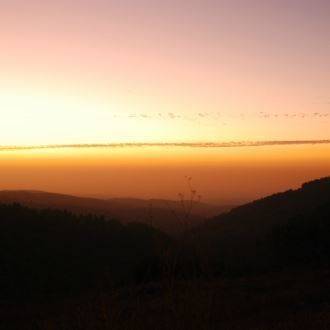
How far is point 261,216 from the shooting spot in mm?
52188

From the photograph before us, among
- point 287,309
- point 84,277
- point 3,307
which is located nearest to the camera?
point 287,309

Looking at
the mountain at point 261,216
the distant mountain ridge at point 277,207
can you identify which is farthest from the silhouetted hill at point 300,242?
the distant mountain ridge at point 277,207

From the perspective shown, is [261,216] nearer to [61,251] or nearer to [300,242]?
[300,242]

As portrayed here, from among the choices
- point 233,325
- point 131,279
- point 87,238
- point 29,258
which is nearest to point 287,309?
point 233,325

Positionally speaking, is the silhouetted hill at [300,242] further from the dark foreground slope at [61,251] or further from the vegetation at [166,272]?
the dark foreground slope at [61,251]

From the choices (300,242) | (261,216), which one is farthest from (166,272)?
(261,216)

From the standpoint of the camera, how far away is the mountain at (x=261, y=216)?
3825 centimetres

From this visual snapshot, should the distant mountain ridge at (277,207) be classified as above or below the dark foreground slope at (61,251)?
above

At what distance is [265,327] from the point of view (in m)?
9.90

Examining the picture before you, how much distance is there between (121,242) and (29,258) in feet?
28.7

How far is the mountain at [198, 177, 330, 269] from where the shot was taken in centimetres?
3825

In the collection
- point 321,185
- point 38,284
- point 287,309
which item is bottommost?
point 38,284

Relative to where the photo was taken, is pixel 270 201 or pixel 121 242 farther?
pixel 270 201

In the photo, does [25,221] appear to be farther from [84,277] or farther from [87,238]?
[84,277]
